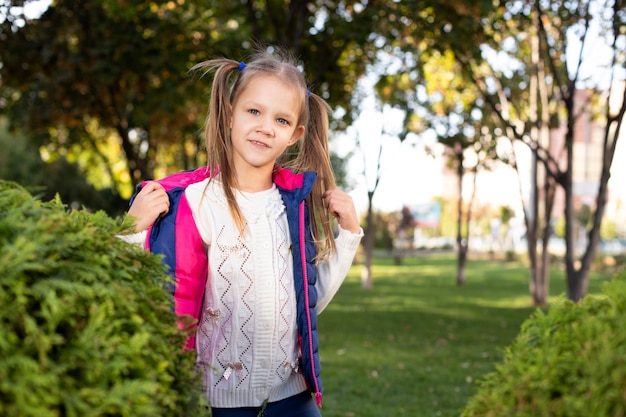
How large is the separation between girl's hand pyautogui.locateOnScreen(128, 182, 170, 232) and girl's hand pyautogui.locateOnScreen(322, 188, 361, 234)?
0.67 meters

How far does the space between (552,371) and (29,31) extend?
12823mm

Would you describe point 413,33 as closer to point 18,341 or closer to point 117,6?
point 117,6

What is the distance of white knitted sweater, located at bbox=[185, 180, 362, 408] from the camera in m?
2.77

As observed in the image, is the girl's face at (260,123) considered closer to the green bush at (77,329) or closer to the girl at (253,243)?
the girl at (253,243)

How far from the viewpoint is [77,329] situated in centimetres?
153

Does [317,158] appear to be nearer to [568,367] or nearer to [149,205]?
[149,205]

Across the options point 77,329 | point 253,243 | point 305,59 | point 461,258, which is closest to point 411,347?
point 305,59

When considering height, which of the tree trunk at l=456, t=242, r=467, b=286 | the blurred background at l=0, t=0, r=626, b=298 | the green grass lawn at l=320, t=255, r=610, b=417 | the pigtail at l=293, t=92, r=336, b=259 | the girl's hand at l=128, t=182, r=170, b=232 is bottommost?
the green grass lawn at l=320, t=255, r=610, b=417

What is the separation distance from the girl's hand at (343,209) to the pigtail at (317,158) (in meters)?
0.04

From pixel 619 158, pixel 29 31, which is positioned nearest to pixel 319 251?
pixel 29 31

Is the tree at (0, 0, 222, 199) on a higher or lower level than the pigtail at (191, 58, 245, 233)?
higher

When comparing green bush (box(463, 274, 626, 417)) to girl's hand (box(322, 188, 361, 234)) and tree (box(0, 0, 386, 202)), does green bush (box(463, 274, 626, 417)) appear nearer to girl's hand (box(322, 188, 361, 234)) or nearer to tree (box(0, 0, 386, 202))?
girl's hand (box(322, 188, 361, 234))

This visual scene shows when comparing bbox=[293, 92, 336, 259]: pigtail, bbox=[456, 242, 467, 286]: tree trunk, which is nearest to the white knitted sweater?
bbox=[293, 92, 336, 259]: pigtail

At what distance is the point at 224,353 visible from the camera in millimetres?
2771
